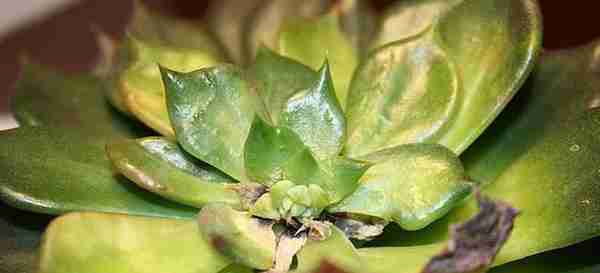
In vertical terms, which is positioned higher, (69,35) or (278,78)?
(278,78)

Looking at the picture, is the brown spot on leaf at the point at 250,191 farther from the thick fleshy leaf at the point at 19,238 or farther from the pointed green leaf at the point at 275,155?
the thick fleshy leaf at the point at 19,238

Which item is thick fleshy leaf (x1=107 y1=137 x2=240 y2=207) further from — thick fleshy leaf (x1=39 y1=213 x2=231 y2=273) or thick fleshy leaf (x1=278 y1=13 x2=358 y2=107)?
thick fleshy leaf (x1=278 y1=13 x2=358 y2=107)

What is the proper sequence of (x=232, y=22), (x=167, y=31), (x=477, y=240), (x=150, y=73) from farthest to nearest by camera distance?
(x=232, y=22), (x=167, y=31), (x=150, y=73), (x=477, y=240)

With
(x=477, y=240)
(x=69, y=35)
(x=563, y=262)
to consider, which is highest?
(x=477, y=240)

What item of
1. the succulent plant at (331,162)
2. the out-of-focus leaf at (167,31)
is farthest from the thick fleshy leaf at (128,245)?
the out-of-focus leaf at (167,31)

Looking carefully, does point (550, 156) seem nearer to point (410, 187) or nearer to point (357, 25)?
point (410, 187)

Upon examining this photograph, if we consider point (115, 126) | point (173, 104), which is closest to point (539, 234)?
point (173, 104)

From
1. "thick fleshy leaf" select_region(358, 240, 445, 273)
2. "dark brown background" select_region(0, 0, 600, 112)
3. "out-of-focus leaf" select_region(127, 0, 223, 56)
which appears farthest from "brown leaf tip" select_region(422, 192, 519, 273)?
"dark brown background" select_region(0, 0, 600, 112)

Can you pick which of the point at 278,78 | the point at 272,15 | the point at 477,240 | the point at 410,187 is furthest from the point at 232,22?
the point at 477,240
